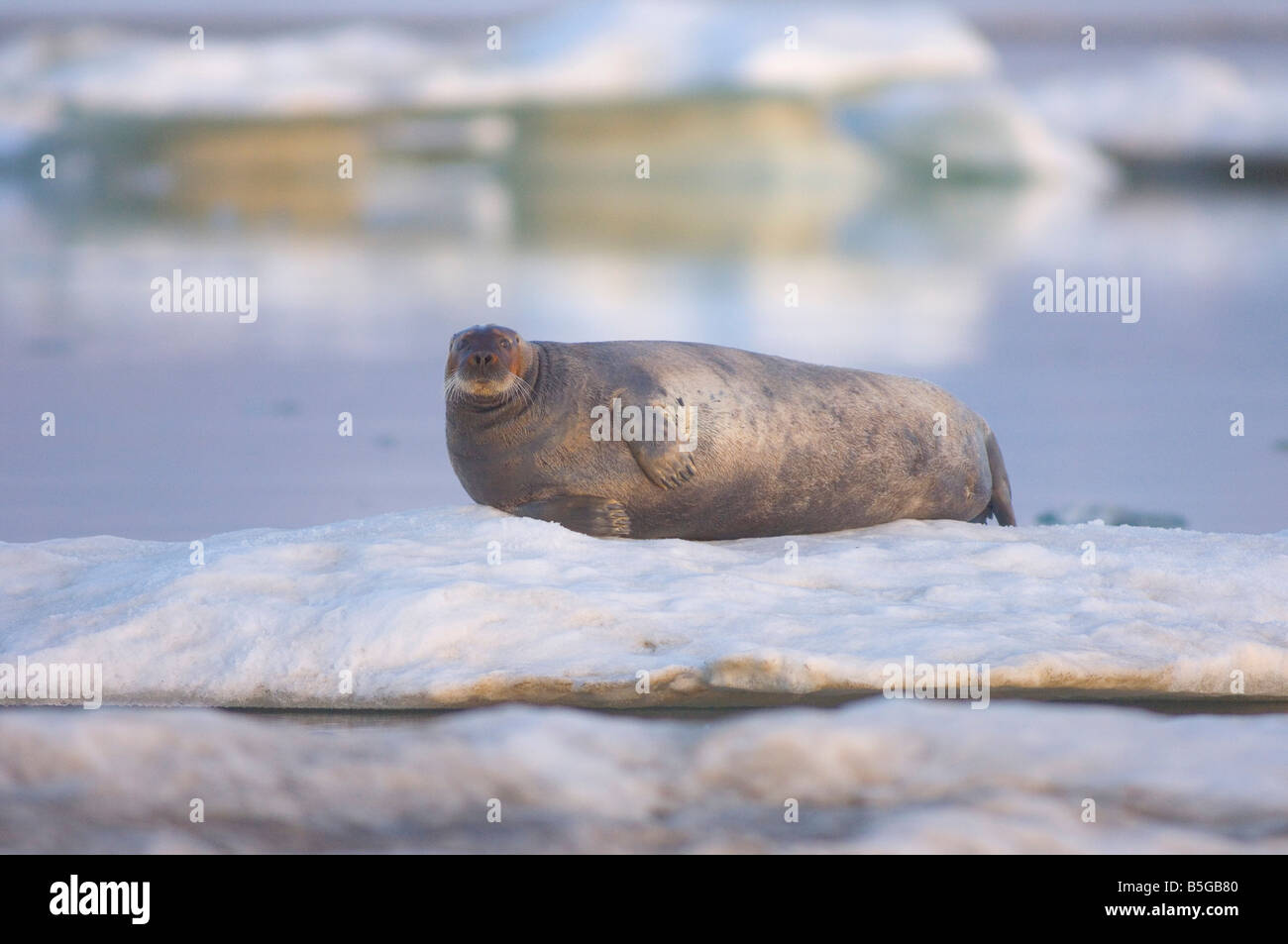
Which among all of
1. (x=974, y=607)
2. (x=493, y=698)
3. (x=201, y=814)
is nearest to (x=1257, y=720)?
(x=974, y=607)

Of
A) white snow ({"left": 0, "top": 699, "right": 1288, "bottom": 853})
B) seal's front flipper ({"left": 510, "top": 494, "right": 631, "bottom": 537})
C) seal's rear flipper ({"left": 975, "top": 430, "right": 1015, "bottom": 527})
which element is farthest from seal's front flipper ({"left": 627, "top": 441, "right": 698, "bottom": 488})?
white snow ({"left": 0, "top": 699, "right": 1288, "bottom": 853})

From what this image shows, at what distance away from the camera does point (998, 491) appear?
826 centimetres

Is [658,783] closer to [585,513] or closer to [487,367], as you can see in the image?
[585,513]

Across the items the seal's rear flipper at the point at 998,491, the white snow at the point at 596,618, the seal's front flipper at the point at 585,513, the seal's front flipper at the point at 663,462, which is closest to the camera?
the white snow at the point at 596,618

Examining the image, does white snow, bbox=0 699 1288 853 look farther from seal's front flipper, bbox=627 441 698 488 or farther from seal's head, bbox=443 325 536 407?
seal's head, bbox=443 325 536 407

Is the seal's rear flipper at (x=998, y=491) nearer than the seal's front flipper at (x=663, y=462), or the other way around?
the seal's front flipper at (x=663, y=462)

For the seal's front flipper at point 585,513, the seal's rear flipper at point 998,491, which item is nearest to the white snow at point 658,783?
Answer: the seal's front flipper at point 585,513

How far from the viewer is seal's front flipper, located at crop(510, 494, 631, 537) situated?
661 cm

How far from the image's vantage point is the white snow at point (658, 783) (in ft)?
12.0

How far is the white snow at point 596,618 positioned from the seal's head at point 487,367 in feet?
1.95

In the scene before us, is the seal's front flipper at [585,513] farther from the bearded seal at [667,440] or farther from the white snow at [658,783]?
the white snow at [658,783]

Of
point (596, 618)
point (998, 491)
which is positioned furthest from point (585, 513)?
point (998, 491)

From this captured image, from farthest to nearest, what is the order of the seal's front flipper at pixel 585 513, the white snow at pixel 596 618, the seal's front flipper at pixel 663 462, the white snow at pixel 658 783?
the seal's front flipper at pixel 663 462 < the seal's front flipper at pixel 585 513 < the white snow at pixel 596 618 < the white snow at pixel 658 783

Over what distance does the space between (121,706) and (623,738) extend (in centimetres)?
173
